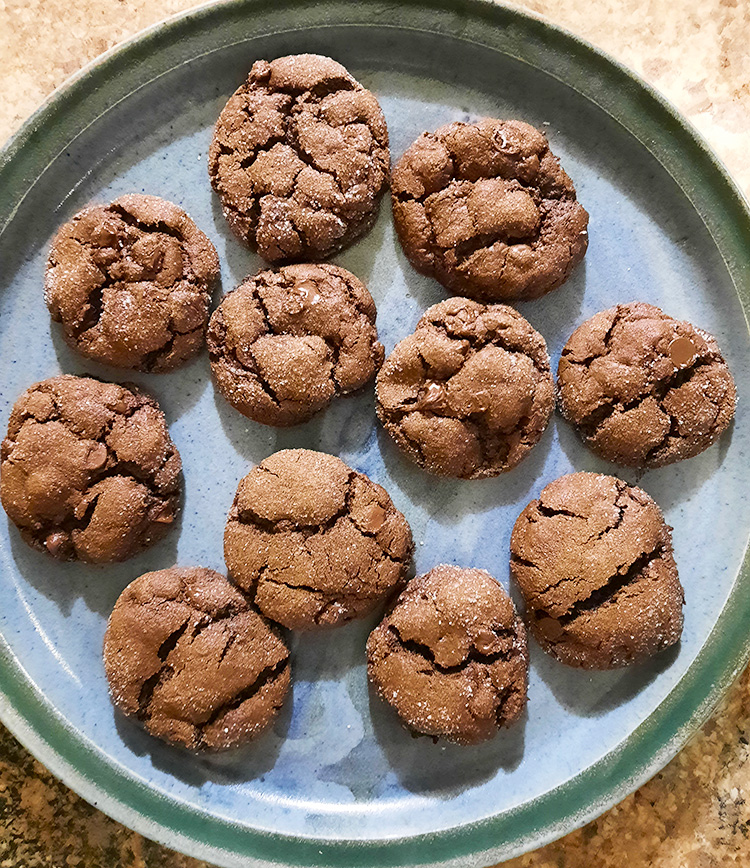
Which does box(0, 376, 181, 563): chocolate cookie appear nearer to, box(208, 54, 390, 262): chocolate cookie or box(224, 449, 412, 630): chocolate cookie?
box(224, 449, 412, 630): chocolate cookie

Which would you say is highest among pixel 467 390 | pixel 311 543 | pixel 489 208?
pixel 489 208

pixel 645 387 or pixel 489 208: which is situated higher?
pixel 489 208

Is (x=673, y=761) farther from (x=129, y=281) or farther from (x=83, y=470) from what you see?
(x=129, y=281)

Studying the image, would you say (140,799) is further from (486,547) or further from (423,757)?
(486,547)

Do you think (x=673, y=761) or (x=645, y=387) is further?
(x=673, y=761)

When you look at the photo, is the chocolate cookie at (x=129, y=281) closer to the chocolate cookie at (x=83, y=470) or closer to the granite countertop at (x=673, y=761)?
the chocolate cookie at (x=83, y=470)

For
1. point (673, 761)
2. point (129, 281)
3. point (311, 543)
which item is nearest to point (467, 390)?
point (311, 543)
